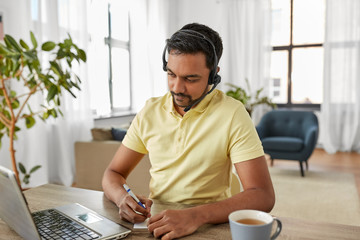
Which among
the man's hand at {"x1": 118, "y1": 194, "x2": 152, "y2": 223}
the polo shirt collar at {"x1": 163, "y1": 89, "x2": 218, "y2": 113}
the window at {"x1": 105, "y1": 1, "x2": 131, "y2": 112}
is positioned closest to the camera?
the man's hand at {"x1": 118, "y1": 194, "x2": 152, "y2": 223}

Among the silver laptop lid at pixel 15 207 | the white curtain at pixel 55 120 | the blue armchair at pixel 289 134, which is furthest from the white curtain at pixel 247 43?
the silver laptop lid at pixel 15 207

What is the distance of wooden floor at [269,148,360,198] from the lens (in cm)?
439

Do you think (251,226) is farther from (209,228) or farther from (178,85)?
(178,85)

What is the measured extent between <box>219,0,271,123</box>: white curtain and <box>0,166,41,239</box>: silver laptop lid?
540 cm

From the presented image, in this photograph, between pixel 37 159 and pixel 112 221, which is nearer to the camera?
pixel 112 221

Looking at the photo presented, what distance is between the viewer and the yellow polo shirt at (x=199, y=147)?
1.11 metres

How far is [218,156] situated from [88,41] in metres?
3.45

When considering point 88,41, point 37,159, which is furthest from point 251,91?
point 37,159

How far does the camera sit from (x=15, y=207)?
73cm

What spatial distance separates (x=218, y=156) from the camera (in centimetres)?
112

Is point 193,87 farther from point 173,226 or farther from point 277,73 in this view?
point 277,73

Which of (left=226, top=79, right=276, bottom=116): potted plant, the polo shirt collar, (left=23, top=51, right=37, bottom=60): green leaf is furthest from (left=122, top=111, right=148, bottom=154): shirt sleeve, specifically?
(left=226, top=79, right=276, bottom=116): potted plant

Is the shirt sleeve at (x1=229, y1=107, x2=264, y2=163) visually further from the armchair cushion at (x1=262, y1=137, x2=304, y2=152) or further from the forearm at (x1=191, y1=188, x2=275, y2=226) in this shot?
the armchair cushion at (x1=262, y1=137, x2=304, y2=152)

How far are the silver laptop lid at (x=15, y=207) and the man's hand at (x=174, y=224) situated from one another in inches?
10.9
